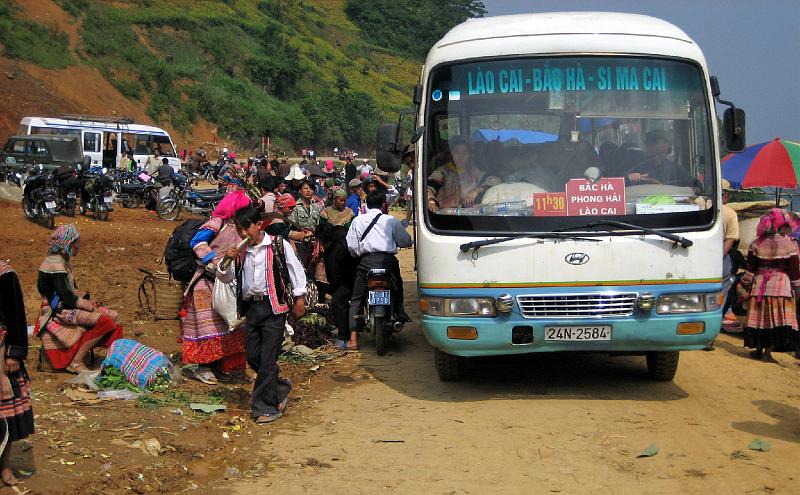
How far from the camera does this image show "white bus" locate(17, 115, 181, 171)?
30.3 metres

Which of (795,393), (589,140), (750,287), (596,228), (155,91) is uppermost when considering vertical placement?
(155,91)

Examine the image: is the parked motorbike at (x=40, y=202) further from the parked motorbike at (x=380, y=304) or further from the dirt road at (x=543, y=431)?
the dirt road at (x=543, y=431)

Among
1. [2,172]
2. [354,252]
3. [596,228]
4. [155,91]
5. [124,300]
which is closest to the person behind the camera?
[596,228]

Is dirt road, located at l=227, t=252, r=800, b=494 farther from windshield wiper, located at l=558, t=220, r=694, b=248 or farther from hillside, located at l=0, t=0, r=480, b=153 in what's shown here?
hillside, located at l=0, t=0, r=480, b=153

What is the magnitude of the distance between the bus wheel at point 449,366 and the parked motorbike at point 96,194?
15.6 meters

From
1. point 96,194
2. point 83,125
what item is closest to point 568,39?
point 96,194

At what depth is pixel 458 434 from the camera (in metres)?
6.83

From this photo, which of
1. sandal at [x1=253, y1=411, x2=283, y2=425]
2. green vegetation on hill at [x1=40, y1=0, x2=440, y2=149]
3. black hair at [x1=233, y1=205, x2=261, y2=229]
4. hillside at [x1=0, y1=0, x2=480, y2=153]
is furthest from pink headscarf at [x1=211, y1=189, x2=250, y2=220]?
green vegetation on hill at [x1=40, y1=0, x2=440, y2=149]

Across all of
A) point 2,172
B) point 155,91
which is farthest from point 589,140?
point 155,91

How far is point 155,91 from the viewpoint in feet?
177

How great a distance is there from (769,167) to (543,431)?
761 cm

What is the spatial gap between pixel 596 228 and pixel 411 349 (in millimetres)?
3438

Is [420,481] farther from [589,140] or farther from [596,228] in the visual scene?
[589,140]

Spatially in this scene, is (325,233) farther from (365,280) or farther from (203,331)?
(203,331)
